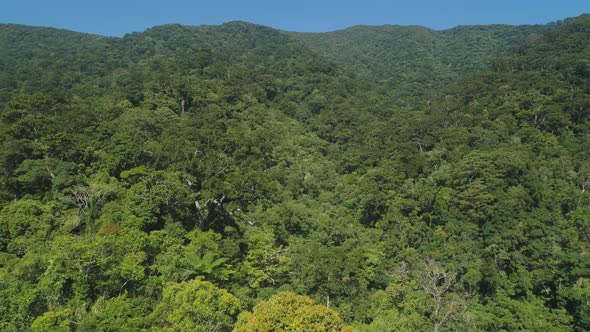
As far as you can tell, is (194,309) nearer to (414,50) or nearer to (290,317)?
(290,317)

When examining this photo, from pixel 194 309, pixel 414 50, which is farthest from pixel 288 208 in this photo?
pixel 414 50

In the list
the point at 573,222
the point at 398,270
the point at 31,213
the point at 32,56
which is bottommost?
the point at 398,270

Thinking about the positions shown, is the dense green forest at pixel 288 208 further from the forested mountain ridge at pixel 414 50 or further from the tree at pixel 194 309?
the forested mountain ridge at pixel 414 50

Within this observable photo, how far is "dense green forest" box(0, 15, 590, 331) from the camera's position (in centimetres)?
1655

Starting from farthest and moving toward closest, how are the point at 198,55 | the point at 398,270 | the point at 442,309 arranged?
the point at 198,55 → the point at 398,270 → the point at 442,309

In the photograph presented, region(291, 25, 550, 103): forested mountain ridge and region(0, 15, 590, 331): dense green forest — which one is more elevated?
region(291, 25, 550, 103): forested mountain ridge

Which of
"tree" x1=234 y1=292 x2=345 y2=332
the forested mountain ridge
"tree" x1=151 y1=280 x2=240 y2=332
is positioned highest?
the forested mountain ridge

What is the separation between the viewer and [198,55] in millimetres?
68250

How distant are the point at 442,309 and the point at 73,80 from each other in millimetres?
62632

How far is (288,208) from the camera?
33.2 meters

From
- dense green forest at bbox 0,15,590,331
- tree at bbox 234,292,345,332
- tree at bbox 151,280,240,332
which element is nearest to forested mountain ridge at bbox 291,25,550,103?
dense green forest at bbox 0,15,590,331

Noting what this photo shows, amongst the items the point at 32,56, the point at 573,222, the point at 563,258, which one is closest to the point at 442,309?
the point at 563,258

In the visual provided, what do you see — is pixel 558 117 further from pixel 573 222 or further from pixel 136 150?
pixel 136 150

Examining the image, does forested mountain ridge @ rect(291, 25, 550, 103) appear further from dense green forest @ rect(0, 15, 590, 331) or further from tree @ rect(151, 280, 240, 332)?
tree @ rect(151, 280, 240, 332)
